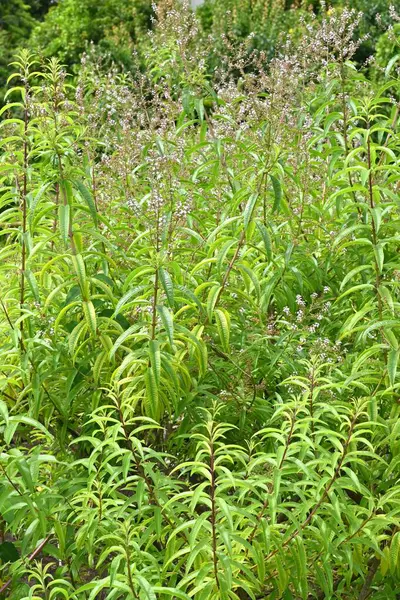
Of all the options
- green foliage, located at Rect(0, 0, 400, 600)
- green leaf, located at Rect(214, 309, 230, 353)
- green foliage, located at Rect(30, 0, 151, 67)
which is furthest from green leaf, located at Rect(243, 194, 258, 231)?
green foliage, located at Rect(30, 0, 151, 67)

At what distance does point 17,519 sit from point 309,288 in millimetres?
1514

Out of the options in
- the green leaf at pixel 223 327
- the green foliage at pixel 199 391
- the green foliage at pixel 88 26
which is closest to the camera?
the green foliage at pixel 199 391

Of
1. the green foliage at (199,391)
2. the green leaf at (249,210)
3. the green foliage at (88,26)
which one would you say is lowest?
the green foliage at (88,26)

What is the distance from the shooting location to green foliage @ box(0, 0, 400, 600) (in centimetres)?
272

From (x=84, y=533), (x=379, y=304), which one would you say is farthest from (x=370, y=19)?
(x=84, y=533)

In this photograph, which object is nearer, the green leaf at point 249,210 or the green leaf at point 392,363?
the green leaf at point 392,363

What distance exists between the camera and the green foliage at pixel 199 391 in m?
2.72

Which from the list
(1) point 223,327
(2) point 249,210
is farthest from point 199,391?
(2) point 249,210

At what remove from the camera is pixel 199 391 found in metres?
3.12

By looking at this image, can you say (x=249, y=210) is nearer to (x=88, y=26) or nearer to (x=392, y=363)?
(x=392, y=363)

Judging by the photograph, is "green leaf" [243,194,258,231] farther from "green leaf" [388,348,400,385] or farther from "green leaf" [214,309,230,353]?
"green leaf" [388,348,400,385]

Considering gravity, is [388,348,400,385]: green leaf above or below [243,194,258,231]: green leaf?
below

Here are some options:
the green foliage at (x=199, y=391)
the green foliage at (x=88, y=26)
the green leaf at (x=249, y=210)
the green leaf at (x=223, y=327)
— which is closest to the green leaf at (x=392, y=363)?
the green foliage at (x=199, y=391)

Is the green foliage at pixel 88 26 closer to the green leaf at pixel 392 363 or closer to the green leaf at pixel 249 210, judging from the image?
the green leaf at pixel 249 210
